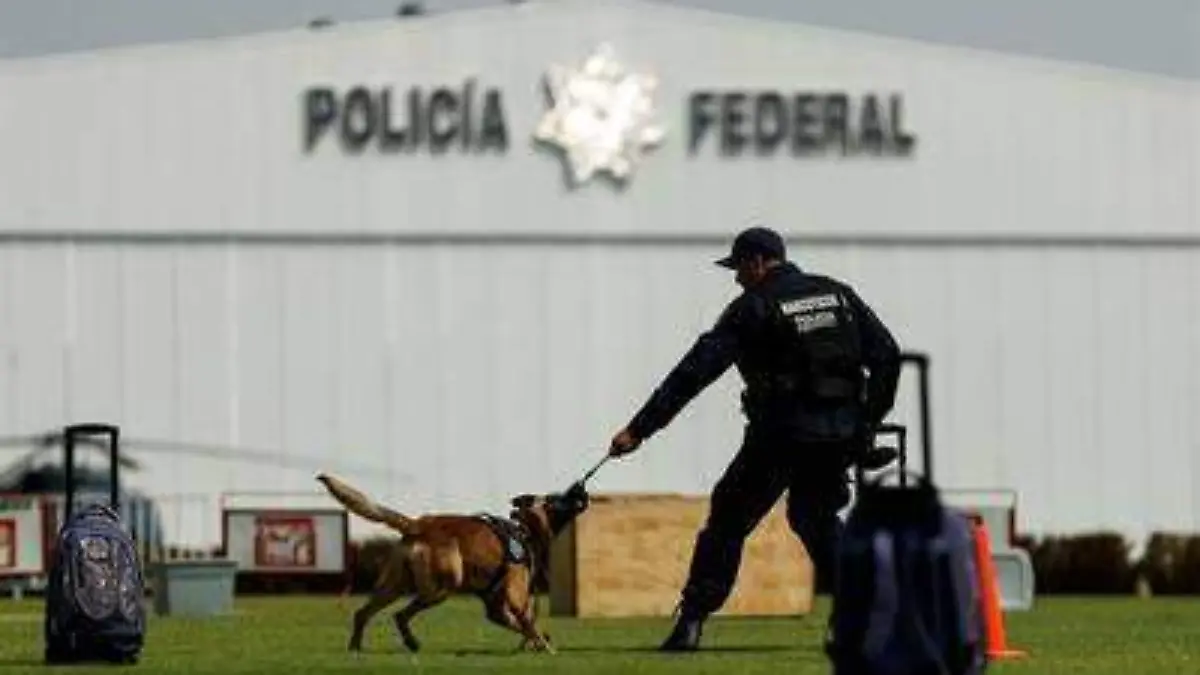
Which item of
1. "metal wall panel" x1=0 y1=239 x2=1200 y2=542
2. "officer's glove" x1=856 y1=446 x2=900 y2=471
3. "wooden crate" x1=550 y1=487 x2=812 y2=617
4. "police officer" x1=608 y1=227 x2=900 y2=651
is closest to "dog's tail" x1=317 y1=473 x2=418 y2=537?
"police officer" x1=608 y1=227 x2=900 y2=651

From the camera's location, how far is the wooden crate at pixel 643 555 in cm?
3112

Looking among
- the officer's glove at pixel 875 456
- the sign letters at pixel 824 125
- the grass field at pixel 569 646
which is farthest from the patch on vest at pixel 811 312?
the sign letters at pixel 824 125

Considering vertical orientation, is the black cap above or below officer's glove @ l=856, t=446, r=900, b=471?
above

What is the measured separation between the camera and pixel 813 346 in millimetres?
18984

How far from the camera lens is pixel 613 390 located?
193ft

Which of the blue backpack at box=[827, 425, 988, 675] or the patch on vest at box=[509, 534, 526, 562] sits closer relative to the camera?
the blue backpack at box=[827, 425, 988, 675]

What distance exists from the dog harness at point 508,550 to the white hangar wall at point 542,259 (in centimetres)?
3586

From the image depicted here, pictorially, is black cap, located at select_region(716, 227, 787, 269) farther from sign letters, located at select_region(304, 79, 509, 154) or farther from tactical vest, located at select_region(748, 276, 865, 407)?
sign letters, located at select_region(304, 79, 509, 154)

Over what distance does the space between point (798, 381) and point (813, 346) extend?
179 millimetres

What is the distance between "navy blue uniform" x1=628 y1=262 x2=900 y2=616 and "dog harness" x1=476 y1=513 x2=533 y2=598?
241 cm

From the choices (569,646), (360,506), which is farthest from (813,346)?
(569,646)

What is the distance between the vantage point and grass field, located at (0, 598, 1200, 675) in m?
19.2

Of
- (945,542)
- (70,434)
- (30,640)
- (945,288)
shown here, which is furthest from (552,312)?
(945,542)

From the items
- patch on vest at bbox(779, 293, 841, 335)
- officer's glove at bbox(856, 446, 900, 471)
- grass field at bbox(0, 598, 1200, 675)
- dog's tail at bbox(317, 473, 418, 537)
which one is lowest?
grass field at bbox(0, 598, 1200, 675)
